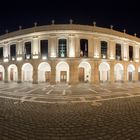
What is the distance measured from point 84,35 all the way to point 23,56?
13.9 meters

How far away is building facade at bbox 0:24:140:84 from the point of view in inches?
1057

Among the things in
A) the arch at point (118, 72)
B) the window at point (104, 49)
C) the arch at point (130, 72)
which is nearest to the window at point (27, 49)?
the window at point (104, 49)

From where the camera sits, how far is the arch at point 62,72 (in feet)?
94.3

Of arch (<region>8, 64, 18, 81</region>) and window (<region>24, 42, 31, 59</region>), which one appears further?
arch (<region>8, 64, 18, 81</region>)

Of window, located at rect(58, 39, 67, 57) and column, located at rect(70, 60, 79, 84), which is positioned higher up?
window, located at rect(58, 39, 67, 57)

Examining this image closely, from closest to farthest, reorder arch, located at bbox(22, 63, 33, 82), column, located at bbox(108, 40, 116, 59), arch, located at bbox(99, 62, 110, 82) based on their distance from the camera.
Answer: column, located at bbox(108, 40, 116, 59), arch, located at bbox(99, 62, 110, 82), arch, located at bbox(22, 63, 33, 82)

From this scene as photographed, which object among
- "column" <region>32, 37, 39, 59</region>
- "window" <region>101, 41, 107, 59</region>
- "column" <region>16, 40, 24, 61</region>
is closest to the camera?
"column" <region>32, 37, 39, 59</region>

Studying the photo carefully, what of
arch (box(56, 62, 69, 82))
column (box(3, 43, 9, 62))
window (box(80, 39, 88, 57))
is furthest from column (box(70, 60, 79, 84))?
column (box(3, 43, 9, 62))

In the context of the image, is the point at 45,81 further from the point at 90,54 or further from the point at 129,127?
the point at 129,127

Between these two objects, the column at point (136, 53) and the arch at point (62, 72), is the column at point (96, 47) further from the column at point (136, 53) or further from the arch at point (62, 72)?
the column at point (136, 53)

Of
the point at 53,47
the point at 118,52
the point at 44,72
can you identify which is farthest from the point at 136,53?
the point at 44,72

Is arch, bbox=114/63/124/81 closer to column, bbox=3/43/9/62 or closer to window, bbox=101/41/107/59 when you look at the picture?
window, bbox=101/41/107/59

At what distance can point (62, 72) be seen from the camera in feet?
95.6

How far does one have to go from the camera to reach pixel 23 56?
99.1 feet
